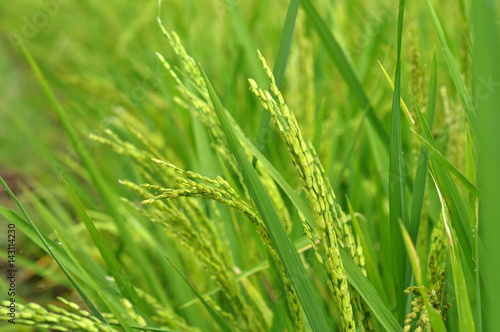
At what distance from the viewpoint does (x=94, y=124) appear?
2066 mm

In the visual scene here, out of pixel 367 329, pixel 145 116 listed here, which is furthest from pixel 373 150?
pixel 145 116

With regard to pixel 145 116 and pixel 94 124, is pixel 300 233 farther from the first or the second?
pixel 94 124

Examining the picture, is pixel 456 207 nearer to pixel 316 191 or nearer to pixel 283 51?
pixel 316 191

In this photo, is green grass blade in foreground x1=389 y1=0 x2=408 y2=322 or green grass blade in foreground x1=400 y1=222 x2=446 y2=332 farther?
green grass blade in foreground x1=389 y1=0 x2=408 y2=322

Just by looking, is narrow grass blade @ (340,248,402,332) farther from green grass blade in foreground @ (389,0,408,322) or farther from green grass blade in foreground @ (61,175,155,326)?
green grass blade in foreground @ (61,175,155,326)

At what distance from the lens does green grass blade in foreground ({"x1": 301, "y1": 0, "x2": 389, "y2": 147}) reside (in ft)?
2.90

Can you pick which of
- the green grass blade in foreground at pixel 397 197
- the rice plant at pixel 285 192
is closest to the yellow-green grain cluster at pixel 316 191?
the rice plant at pixel 285 192

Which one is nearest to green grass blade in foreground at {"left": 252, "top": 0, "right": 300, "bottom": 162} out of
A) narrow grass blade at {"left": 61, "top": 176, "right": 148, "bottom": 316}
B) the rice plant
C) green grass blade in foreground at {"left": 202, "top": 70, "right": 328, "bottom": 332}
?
the rice plant

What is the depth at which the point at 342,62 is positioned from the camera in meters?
0.90

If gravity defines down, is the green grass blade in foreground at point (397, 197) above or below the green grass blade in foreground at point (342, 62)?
below

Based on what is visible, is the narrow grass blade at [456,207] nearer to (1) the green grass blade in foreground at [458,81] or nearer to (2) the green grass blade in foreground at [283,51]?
(1) the green grass blade in foreground at [458,81]

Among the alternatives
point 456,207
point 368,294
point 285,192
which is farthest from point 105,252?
point 456,207

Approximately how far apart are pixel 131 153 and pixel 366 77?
3.51ft

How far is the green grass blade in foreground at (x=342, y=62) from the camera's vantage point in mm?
884
